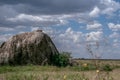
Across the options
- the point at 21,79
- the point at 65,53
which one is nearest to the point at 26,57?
the point at 65,53

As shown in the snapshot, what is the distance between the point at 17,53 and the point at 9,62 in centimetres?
105

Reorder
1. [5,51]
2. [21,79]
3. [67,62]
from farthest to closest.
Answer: [5,51] → [67,62] → [21,79]

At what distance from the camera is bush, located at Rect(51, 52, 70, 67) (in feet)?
103

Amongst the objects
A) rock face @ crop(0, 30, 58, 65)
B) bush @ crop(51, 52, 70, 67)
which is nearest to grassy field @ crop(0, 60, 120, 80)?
bush @ crop(51, 52, 70, 67)

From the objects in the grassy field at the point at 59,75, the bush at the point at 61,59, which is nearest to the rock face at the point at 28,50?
the bush at the point at 61,59

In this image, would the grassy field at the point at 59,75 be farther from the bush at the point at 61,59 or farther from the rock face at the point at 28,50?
the rock face at the point at 28,50

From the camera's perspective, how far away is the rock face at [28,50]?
33.3 metres

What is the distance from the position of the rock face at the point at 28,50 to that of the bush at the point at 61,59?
1.57 feet

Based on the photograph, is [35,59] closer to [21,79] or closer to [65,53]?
[65,53]

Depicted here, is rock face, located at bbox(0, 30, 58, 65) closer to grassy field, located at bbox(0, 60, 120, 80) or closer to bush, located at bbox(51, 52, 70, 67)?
bush, located at bbox(51, 52, 70, 67)

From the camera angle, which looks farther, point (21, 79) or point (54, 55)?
point (54, 55)

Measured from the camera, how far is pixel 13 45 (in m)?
34.2

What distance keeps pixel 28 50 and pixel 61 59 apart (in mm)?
3402

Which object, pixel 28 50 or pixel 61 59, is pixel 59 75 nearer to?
pixel 61 59
